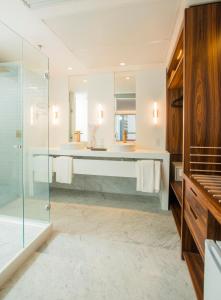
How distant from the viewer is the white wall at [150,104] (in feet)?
11.2

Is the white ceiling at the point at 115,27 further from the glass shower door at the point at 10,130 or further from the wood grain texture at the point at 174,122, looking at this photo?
the glass shower door at the point at 10,130

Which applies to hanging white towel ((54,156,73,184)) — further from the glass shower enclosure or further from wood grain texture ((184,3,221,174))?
wood grain texture ((184,3,221,174))

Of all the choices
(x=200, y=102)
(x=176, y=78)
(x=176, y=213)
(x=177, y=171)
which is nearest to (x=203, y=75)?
(x=200, y=102)

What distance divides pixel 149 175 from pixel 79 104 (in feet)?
6.58

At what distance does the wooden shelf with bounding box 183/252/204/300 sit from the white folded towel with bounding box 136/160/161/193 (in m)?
1.19

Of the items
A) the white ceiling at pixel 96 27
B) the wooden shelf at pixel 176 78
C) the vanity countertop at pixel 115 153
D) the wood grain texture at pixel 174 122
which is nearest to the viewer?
the white ceiling at pixel 96 27

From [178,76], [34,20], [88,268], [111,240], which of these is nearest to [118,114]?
[178,76]

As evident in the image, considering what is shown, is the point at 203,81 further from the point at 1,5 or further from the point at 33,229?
the point at 33,229

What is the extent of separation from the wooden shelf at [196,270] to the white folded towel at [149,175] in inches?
46.9

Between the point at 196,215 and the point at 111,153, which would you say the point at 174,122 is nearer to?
the point at 111,153

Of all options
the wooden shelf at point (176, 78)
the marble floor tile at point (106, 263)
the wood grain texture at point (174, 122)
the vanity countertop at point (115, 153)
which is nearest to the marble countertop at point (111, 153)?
the vanity countertop at point (115, 153)

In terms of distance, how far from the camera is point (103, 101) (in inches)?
145

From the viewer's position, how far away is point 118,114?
12.0 ft

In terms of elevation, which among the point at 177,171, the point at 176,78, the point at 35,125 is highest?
the point at 176,78
